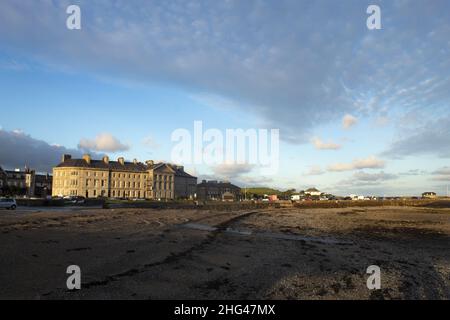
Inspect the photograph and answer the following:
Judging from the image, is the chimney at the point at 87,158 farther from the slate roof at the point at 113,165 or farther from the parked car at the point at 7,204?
the parked car at the point at 7,204

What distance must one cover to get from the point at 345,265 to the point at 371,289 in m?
4.62

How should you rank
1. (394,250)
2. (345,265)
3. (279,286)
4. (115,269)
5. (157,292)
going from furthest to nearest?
1. (394,250)
2. (345,265)
3. (115,269)
4. (279,286)
5. (157,292)

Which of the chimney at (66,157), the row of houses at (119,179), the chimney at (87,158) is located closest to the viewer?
the row of houses at (119,179)

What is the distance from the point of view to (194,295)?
1288cm

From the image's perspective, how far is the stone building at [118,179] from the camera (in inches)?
5458

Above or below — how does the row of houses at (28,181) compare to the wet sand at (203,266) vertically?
above

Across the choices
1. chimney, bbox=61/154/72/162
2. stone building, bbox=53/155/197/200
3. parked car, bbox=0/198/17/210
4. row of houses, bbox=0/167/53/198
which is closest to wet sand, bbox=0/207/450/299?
parked car, bbox=0/198/17/210

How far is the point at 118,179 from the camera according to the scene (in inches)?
5901

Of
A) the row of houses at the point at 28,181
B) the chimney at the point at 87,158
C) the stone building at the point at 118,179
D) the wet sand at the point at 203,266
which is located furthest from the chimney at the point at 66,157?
the wet sand at the point at 203,266

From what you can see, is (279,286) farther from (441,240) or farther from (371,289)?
(441,240)

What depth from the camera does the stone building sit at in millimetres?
138625

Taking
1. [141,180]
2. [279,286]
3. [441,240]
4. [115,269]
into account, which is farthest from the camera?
[141,180]

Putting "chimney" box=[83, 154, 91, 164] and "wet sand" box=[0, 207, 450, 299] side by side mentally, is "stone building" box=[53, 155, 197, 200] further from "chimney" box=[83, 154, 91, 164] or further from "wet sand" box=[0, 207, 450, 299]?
"wet sand" box=[0, 207, 450, 299]
